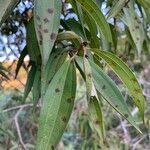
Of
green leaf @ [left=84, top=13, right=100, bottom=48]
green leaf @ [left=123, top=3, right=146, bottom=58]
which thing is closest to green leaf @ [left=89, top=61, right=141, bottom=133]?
green leaf @ [left=84, top=13, right=100, bottom=48]

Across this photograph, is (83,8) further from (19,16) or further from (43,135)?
(19,16)

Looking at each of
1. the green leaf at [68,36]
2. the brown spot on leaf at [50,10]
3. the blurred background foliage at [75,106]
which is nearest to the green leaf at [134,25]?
the blurred background foliage at [75,106]

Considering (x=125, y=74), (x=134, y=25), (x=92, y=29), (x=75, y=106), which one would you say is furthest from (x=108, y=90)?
(x=75, y=106)

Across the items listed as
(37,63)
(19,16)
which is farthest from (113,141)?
(37,63)

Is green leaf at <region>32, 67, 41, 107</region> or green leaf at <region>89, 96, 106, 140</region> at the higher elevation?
green leaf at <region>32, 67, 41, 107</region>

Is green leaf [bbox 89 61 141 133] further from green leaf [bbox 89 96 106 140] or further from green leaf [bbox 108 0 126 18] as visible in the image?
green leaf [bbox 108 0 126 18]

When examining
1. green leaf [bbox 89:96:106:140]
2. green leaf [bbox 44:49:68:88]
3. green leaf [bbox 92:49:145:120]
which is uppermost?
green leaf [bbox 44:49:68:88]
